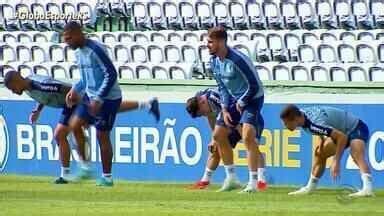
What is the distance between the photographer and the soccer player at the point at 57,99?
14.9 metres

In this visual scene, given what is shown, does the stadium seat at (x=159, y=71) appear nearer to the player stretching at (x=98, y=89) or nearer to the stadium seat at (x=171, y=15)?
the stadium seat at (x=171, y=15)

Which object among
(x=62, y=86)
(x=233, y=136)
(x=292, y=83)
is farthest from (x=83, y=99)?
(x=292, y=83)

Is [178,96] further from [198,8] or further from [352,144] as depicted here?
[198,8]

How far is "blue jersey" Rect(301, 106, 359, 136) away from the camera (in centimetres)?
1332

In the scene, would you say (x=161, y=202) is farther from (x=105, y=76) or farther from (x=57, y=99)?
(x=57, y=99)

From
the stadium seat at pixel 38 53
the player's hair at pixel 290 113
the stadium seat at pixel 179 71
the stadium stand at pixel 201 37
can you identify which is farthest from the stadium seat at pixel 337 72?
the stadium seat at pixel 38 53

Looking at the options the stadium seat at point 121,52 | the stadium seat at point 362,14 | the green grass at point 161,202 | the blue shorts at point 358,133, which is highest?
the stadium seat at point 362,14

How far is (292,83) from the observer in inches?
624

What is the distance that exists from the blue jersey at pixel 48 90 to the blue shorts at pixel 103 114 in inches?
16.6

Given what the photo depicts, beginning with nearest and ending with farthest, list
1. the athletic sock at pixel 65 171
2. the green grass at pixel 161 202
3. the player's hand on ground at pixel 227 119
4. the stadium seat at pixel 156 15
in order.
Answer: the green grass at pixel 161 202
the player's hand on ground at pixel 227 119
the athletic sock at pixel 65 171
the stadium seat at pixel 156 15

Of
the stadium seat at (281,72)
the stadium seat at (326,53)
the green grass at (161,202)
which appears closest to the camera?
the green grass at (161,202)

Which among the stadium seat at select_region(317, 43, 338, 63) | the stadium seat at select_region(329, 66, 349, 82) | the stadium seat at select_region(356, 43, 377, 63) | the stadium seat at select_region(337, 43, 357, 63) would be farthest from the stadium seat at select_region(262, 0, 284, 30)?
the stadium seat at select_region(329, 66, 349, 82)

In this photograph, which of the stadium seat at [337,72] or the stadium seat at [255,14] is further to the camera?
the stadium seat at [255,14]

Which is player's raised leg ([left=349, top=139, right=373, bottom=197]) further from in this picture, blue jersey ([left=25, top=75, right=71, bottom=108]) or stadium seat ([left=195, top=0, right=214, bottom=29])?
stadium seat ([left=195, top=0, right=214, bottom=29])
